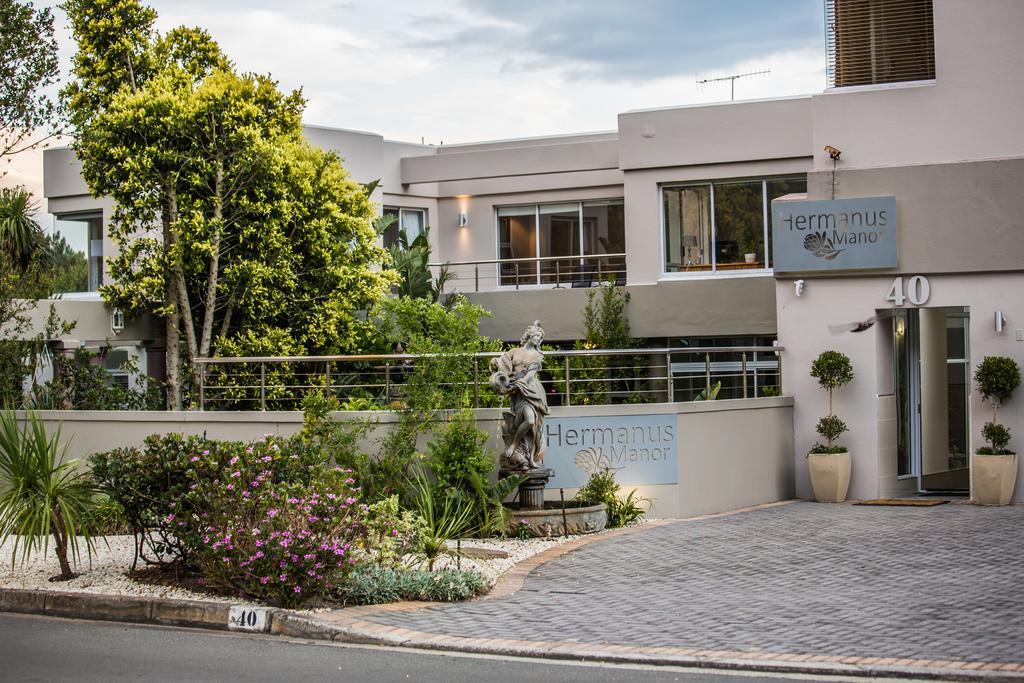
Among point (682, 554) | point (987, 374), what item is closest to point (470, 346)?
point (682, 554)

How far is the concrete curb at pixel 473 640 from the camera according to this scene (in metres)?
8.38

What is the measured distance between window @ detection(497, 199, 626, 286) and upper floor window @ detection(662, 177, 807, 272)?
2.36m

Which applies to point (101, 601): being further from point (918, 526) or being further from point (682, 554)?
point (918, 526)

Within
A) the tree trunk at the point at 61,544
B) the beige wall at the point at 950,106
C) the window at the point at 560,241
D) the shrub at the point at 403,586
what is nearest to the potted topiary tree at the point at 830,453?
the beige wall at the point at 950,106

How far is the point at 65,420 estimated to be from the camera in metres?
17.9

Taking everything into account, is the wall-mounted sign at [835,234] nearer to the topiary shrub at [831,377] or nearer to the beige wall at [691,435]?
the topiary shrub at [831,377]

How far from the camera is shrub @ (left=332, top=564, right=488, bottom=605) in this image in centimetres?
1083

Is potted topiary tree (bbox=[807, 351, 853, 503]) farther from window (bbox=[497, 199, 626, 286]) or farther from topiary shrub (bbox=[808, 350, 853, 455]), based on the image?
window (bbox=[497, 199, 626, 286])

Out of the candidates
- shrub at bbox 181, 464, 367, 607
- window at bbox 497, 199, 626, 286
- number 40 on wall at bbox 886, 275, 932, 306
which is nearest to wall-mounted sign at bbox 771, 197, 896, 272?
number 40 on wall at bbox 886, 275, 932, 306

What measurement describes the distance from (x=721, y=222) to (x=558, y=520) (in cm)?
1028

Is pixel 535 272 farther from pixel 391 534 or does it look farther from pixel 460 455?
pixel 391 534

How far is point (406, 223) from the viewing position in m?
28.2

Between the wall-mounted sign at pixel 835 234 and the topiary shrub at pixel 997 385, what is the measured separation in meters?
1.93

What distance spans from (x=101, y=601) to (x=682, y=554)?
5.84m
